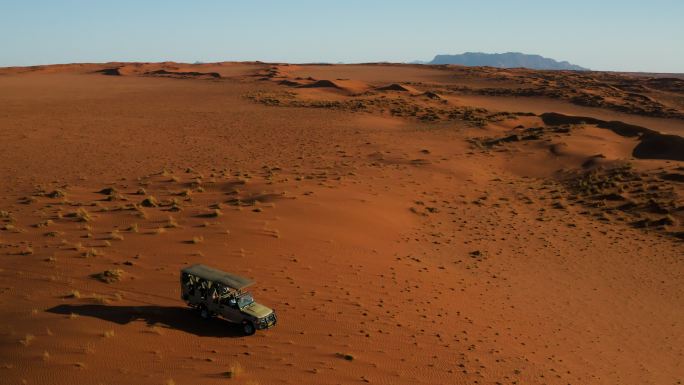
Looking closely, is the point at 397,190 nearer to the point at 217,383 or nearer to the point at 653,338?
the point at 653,338

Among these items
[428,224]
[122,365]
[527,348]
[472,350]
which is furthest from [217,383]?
[428,224]

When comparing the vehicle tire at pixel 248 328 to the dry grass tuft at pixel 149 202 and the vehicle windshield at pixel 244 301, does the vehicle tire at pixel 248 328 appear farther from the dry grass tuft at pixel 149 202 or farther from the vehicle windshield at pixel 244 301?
the dry grass tuft at pixel 149 202

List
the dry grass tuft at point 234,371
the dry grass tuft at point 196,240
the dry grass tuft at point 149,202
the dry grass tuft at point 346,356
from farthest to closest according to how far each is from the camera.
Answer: the dry grass tuft at point 149,202 < the dry grass tuft at point 196,240 < the dry grass tuft at point 346,356 < the dry grass tuft at point 234,371

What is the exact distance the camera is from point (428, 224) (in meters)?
26.2

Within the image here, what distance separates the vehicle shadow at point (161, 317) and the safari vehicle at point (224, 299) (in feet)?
0.84

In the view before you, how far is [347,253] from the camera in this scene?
20.5m

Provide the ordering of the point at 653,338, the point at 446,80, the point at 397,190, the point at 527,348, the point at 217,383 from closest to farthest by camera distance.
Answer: the point at 217,383 → the point at 527,348 → the point at 653,338 → the point at 397,190 → the point at 446,80

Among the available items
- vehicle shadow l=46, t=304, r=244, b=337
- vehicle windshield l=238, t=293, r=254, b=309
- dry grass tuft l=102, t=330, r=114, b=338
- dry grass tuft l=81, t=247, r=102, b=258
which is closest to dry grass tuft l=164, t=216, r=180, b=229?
dry grass tuft l=81, t=247, r=102, b=258

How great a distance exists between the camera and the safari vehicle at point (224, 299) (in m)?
13.5

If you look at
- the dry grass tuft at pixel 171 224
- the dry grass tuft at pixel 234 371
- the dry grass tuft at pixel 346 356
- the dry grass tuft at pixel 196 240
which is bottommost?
the dry grass tuft at pixel 346 356

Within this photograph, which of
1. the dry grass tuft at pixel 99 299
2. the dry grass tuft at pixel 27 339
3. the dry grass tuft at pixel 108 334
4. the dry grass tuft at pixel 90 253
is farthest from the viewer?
the dry grass tuft at pixel 90 253

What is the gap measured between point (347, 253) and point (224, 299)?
24.5 ft

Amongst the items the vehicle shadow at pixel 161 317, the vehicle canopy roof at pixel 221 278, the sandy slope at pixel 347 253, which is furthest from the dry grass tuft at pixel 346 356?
the vehicle canopy roof at pixel 221 278

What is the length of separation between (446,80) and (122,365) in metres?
96.0
